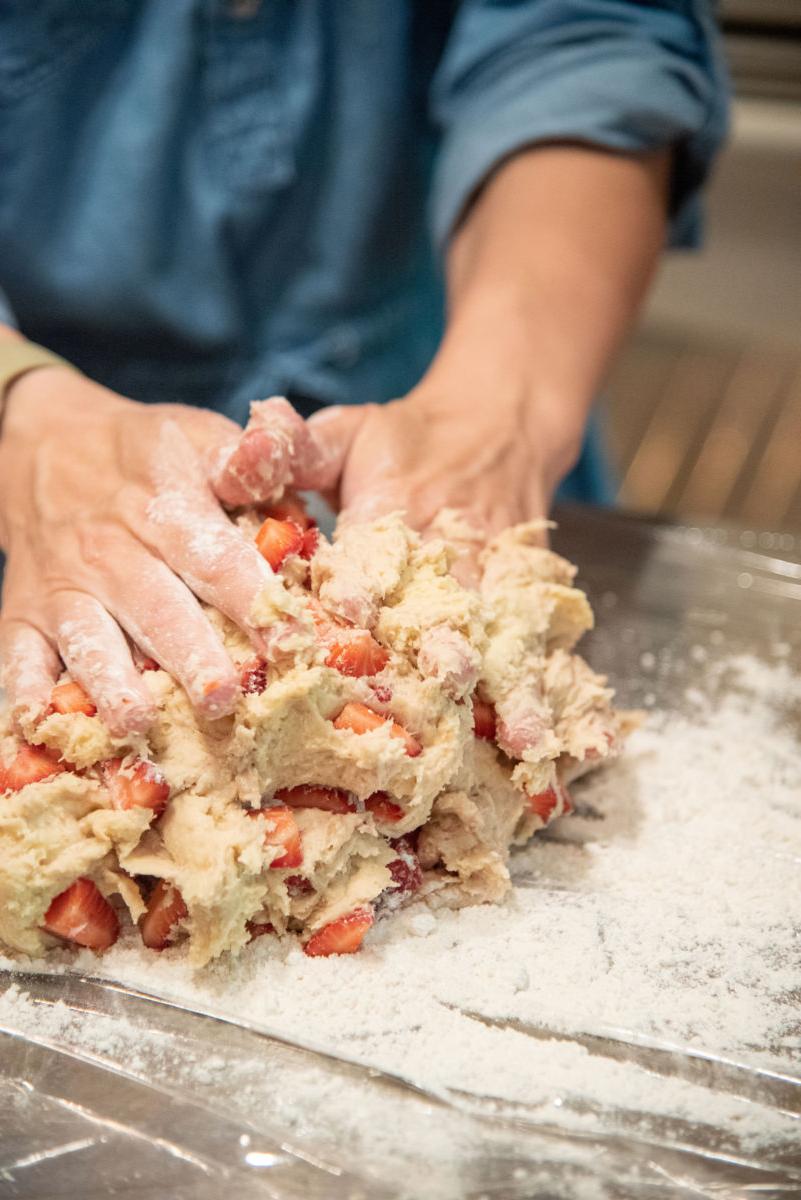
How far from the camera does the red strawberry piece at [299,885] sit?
1022 mm

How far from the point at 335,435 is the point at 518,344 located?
0.36 meters

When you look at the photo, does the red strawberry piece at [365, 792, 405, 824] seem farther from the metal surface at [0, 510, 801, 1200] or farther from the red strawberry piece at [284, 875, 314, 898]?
the metal surface at [0, 510, 801, 1200]

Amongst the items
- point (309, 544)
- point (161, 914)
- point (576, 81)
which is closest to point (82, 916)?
point (161, 914)

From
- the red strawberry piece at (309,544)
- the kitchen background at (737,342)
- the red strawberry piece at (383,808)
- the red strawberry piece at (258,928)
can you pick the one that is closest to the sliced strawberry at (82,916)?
the red strawberry piece at (258,928)

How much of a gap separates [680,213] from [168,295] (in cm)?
81

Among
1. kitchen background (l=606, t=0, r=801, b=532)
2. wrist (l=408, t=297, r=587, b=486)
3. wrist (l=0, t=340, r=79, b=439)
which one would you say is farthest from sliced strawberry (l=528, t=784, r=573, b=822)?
kitchen background (l=606, t=0, r=801, b=532)

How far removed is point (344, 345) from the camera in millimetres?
1761

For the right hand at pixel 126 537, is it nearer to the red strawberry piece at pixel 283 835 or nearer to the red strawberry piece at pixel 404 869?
the red strawberry piece at pixel 283 835

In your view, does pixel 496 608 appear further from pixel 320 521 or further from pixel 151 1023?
pixel 151 1023

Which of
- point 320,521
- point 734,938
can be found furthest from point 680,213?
point 734,938

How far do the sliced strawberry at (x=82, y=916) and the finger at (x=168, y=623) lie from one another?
0.19 m

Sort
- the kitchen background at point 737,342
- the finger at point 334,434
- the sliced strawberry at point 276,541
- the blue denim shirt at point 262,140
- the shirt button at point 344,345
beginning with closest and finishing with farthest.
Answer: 1. the sliced strawberry at point 276,541
2. the finger at point 334,434
3. the blue denim shirt at point 262,140
4. the shirt button at point 344,345
5. the kitchen background at point 737,342

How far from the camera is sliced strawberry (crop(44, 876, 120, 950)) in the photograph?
3.26ft

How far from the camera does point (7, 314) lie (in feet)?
4.65
